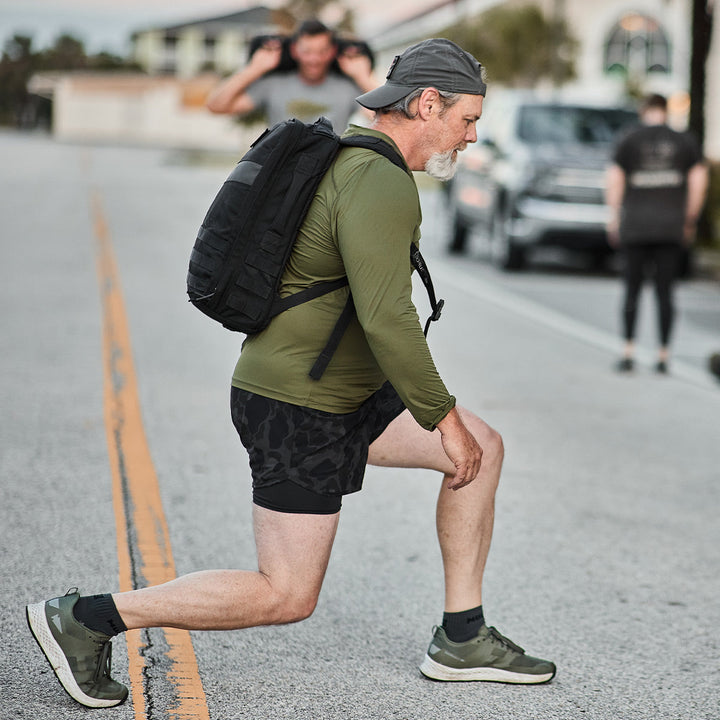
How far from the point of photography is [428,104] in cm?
342

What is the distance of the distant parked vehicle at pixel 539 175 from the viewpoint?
15.7 meters

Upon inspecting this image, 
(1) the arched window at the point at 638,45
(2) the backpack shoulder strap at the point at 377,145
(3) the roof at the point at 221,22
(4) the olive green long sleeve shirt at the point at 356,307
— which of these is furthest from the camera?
(3) the roof at the point at 221,22

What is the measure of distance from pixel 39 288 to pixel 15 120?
124646mm

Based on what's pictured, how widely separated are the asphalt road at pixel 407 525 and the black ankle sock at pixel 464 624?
0.16 m

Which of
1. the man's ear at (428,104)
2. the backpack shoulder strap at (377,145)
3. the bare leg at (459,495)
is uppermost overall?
the man's ear at (428,104)

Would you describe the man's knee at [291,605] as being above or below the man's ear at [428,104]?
below

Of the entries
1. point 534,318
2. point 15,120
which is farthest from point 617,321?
point 15,120

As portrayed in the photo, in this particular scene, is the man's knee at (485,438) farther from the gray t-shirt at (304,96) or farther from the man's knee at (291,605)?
the gray t-shirt at (304,96)

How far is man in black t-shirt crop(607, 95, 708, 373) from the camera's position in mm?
9617

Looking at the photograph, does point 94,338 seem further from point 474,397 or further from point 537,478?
point 537,478

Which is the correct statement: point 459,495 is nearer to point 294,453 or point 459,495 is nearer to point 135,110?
point 294,453

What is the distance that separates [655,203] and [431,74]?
655cm

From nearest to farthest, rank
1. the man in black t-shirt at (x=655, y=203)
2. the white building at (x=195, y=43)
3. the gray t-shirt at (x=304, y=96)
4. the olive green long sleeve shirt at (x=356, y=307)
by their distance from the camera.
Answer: the olive green long sleeve shirt at (x=356, y=307)
the gray t-shirt at (x=304, y=96)
the man in black t-shirt at (x=655, y=203)
the white building at (x=195, y=43)

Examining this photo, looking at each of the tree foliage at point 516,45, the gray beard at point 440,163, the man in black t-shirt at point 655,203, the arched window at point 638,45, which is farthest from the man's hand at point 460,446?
the arched window at point 638,45
